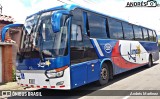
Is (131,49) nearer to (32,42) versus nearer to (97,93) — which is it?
(97,93)

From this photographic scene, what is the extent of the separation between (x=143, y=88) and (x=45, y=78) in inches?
160

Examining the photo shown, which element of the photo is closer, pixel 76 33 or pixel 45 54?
pixel 45 54

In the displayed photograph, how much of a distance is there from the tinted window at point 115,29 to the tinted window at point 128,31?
63cm

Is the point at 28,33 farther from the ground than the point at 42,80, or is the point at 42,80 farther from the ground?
the point at 28,33

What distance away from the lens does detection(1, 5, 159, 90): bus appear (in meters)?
7.62

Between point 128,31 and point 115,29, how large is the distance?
2.04 meters

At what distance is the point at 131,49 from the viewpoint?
1363cm

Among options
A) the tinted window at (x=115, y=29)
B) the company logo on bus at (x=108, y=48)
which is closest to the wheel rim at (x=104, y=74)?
the company logo on bus at (x=108, y=48)

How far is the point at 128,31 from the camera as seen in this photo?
1359 cm

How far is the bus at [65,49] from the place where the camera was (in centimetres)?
762

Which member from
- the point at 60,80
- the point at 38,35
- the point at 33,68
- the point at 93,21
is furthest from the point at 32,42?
the point at 93,21

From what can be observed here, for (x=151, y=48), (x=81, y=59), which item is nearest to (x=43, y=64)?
(x=81, y=59)

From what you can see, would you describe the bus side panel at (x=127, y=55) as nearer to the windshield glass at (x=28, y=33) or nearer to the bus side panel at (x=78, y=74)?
the bus side panel at (x=78, y=74)

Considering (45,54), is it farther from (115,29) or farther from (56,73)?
(115,29)
